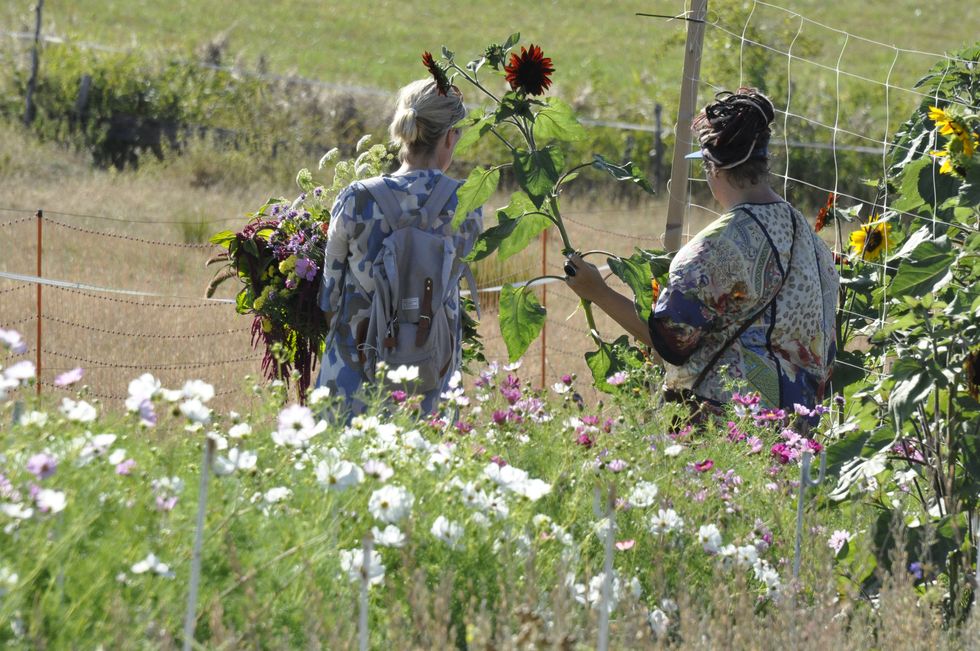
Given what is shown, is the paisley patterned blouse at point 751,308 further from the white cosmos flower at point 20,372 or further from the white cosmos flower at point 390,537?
the white cosmos flower at point 20,372

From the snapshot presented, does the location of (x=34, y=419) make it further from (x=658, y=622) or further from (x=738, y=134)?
(x=738, y=134)

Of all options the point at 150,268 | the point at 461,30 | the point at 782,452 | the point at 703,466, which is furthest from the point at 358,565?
the point at 461,30

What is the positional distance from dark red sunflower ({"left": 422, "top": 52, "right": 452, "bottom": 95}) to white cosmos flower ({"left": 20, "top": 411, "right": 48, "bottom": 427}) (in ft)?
5.28

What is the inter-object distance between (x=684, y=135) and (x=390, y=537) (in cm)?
250

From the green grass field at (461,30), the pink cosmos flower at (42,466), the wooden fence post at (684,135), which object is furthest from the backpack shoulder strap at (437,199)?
the green grass field at (461,30)

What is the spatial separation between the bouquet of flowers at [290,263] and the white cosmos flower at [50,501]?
2004mm

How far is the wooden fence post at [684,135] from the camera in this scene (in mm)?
4238

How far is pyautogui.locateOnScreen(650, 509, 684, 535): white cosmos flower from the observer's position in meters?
2.52

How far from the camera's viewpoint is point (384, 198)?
11.9ft

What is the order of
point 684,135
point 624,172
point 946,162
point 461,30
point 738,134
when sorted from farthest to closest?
point 461,30, point 684,135, point 624,172, point 738,134, point 946,162

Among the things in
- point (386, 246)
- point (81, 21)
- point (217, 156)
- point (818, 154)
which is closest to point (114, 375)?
point (386, 246)

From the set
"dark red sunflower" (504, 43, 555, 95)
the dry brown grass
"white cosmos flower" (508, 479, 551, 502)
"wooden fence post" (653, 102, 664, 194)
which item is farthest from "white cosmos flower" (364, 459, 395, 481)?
"wooden fence post" (653, 102, 664, 194)

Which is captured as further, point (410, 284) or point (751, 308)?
point (410, 284)

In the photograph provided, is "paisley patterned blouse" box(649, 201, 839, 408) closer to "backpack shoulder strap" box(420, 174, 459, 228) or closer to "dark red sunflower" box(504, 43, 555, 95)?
"dark red sunflower" box(504, 43, 555, 95)
